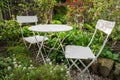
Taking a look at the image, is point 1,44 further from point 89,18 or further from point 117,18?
point 117,18

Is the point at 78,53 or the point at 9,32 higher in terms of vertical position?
the point at 78,53

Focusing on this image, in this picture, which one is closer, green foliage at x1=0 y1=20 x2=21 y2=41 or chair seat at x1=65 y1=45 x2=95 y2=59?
A: chair seat at x1=65 y1=45 x2=95 y2=59

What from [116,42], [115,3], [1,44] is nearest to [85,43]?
[116,42]

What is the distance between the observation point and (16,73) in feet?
9.09

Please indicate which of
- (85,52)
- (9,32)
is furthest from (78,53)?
(9,32)

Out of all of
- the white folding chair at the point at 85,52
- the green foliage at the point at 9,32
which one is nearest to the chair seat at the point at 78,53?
the white folding chair at the point at 85,52

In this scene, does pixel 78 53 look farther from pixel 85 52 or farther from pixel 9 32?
pixel 9 32

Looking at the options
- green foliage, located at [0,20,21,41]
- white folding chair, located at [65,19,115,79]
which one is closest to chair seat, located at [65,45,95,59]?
white folding chair, located at [65,19,115,79]

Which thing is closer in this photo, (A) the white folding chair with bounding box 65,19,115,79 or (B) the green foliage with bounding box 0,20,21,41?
(A) the white folding chair with bounding box 65,19,115,79

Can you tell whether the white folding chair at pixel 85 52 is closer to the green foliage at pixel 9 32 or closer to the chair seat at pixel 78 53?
the chair seat at pixel 78 53

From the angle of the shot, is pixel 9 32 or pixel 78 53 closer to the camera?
pixel 78 53

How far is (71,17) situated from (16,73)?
3.28 m

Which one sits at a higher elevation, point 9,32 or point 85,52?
point 85,52

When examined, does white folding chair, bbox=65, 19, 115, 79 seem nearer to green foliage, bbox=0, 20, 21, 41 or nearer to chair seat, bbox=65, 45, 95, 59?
chair seat, bbox=65, 45, 95, 59
